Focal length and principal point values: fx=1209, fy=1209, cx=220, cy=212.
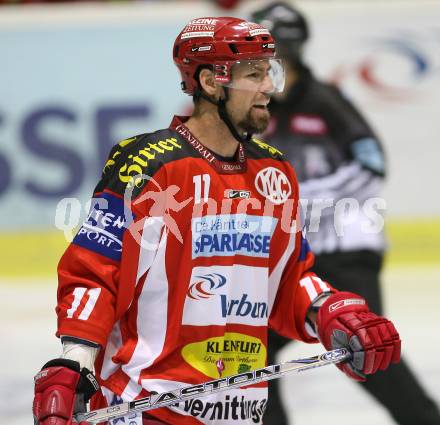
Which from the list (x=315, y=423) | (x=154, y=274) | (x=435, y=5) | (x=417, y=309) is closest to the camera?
(x=154, y=274)

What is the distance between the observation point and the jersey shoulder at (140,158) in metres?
2.60

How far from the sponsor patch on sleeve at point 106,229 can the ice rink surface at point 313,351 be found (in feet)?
5.50

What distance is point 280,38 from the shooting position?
15.5ft

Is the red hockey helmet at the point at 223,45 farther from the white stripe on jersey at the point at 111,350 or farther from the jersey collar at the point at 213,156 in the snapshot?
the white stripe on jersey at the point at 111,350

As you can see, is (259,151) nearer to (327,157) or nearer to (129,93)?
(327,157)

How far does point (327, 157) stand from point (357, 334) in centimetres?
207

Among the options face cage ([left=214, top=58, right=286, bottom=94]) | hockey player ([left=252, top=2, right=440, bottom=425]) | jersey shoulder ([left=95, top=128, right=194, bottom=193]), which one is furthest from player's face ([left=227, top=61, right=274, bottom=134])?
hockey player ([left=252, top=2, right=440, bottom=425])

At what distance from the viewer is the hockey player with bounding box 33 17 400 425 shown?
257cm

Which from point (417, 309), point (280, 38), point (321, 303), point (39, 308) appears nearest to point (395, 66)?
point (417, 309)

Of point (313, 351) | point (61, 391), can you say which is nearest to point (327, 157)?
point (313, 351)

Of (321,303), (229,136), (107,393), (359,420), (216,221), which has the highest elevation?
(229,136)

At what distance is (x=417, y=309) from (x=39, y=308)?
1.81 meters

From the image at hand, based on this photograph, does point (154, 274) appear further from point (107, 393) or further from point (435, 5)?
point (435, 5)

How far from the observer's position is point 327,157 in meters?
4.66
